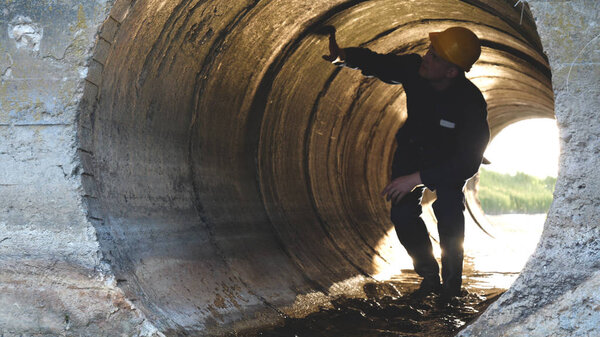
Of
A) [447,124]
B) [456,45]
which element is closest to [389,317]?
[447,124]

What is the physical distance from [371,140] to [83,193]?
519cm

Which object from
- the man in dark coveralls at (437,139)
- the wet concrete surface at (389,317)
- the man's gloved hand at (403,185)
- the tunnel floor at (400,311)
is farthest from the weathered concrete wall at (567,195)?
the man's gloved hand at (403,185)

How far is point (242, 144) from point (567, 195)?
9.24ft

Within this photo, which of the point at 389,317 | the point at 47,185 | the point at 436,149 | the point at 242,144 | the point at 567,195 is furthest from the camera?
the point at 242,144

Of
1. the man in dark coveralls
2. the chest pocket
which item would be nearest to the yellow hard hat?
the man in dark coveralls

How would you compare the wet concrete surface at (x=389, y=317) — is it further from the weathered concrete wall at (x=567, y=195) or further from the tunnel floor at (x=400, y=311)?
the weathered concrete wall at (x=567, y=195)

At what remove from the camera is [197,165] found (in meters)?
4.24

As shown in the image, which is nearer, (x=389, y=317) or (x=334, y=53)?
(x=389, y=317)

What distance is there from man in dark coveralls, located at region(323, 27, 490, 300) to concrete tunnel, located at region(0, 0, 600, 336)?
0.44m

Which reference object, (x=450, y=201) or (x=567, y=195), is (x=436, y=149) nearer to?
(x=450, y=201)

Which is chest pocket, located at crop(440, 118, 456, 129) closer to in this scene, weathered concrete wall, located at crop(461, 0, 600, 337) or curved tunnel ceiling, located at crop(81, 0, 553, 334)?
curved tunnel ceiling, located at crop(81, 0, 553, 334)

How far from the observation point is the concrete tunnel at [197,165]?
8.13 feet

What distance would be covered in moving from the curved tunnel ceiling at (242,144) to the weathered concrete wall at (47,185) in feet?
0.48

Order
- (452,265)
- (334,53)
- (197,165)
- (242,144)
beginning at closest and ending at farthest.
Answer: (197,165)
(452,265)
(334,53)
(242,144)
